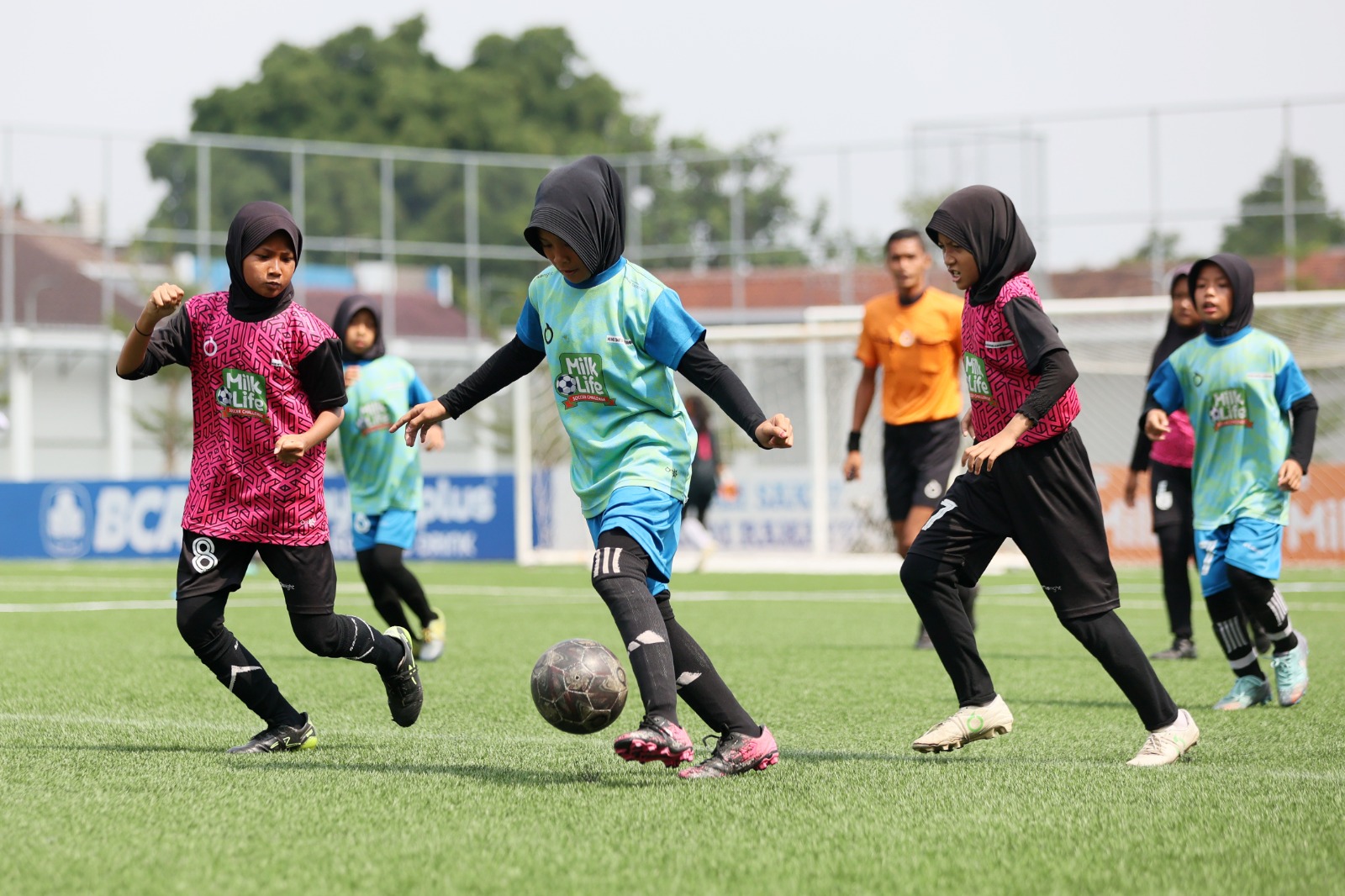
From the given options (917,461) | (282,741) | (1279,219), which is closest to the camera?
(282,741)

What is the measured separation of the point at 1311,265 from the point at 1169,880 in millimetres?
28524

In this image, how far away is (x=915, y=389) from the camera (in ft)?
32.6

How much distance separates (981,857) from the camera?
159 inches

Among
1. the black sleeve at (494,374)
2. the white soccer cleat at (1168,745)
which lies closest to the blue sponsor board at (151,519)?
the black sleeve at (494,374)

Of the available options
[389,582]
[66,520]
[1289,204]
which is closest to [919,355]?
[389,582]

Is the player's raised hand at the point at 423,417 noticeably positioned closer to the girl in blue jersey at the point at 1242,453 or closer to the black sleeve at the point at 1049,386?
the black sleeve at the point at 1049,386

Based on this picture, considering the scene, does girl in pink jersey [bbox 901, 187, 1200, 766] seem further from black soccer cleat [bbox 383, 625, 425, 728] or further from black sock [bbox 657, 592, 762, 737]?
black soccer cleat [bbox 383, 625, 425, 728]

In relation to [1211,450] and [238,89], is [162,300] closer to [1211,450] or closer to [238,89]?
[1211,450]

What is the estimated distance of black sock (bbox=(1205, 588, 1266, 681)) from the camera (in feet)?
24.4

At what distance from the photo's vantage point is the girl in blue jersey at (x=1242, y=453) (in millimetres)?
7270

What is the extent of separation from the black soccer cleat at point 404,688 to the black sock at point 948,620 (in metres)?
1.89

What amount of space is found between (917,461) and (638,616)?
16.9 ft

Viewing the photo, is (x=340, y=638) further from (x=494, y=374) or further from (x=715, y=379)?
(x=715, y=379)

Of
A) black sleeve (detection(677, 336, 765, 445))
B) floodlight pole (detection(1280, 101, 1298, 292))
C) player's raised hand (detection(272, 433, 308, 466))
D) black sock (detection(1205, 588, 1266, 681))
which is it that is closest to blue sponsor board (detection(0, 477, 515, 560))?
black sock (detection(1205, 588, 1266, 681))
